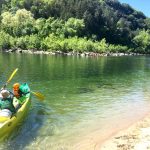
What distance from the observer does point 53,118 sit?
21.7 meters

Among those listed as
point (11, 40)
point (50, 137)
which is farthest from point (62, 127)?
point (11, 40)

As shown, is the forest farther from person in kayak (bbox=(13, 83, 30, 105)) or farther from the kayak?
the kayak

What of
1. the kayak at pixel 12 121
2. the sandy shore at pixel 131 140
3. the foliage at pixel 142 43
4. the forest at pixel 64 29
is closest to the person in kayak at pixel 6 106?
the kayak at pixel 12 121

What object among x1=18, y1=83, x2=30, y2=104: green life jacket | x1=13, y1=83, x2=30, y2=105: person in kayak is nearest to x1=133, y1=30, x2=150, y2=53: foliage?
x1=18, y1=83, x2=30, y2=104: green life jacket

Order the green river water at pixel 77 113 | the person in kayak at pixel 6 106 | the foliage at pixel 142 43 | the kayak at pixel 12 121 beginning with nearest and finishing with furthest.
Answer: the kayak at pixel 12 121, the green river water at pixel 77 113, the person in kayak at pixel 6 106, the foliage at pixel 142 43

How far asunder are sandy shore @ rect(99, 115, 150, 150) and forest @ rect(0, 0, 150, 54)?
100 metres

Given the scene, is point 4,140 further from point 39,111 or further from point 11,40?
point 11,40

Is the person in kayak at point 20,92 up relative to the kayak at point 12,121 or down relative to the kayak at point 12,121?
up

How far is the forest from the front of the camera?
119875 millimetres

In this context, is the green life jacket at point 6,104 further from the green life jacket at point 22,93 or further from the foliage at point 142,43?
the foliage at point 142,43

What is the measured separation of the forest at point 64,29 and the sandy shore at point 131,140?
100 m

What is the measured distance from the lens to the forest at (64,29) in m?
120

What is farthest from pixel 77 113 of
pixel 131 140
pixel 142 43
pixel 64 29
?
pixel 142 43

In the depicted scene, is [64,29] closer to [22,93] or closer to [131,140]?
[22,93]
